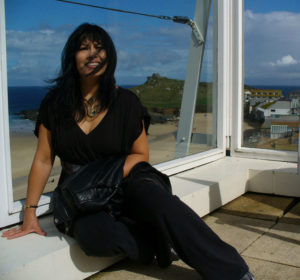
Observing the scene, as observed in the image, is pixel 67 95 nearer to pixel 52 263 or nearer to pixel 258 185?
pixel 52 263

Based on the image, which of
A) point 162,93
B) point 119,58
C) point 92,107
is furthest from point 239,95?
point 92,107

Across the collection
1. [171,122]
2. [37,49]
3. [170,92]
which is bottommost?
[171,122]

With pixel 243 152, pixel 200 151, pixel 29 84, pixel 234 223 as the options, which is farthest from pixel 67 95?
pixel 243 152

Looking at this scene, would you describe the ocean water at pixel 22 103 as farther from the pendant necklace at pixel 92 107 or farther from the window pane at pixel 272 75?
the window pane at pixel 272 75

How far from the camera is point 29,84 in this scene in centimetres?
272

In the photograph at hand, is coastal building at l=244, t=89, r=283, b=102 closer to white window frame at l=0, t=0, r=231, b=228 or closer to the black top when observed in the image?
white window frame at l=0, t=0, r=231, b=228

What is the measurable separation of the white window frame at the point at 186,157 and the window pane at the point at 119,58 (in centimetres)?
11

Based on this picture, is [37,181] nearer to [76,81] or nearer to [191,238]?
[76,81]

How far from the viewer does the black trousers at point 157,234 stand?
2100 millimetres

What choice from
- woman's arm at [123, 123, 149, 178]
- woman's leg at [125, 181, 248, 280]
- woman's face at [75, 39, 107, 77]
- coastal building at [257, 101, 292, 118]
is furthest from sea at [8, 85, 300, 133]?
coastal building at [257, 101, 292, 118]

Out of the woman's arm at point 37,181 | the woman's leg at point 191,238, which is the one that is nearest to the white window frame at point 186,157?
the woman's arm at point 37,181

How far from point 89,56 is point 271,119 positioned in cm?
241

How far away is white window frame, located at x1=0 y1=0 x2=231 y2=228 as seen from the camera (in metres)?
2.43

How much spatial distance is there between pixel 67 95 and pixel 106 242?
86 centimetres
